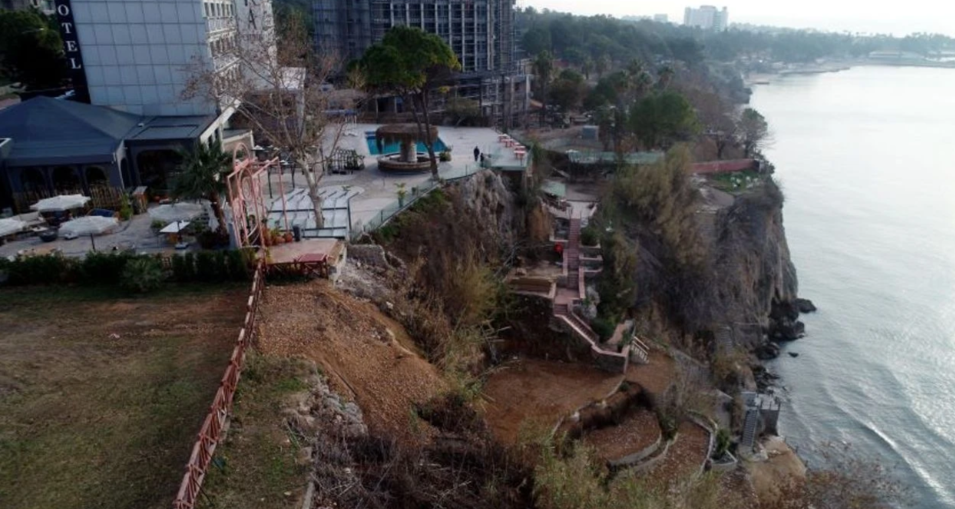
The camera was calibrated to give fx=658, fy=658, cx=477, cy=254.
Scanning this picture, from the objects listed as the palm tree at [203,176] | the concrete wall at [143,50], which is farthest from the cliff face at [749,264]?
the concrete wall at [143,50]

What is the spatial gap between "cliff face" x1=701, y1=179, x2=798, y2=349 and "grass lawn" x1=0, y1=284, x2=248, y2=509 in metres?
27.8

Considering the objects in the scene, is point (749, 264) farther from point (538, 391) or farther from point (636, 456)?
point (636, 456)

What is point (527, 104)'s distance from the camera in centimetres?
7812

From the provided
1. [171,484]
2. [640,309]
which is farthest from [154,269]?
[640,309]

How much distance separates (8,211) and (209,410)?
18647mm

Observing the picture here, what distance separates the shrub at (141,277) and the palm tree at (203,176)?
105 inches

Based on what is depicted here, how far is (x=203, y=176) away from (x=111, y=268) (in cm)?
399

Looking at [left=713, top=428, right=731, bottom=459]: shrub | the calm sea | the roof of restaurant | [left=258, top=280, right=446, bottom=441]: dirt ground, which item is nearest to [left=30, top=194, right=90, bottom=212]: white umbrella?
the roof of restaurant

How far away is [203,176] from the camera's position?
69.5 feet

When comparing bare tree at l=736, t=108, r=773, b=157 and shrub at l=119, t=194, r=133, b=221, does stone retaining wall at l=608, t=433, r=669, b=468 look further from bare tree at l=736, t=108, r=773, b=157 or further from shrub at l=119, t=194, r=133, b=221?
bare tree at l=736, t=108, r=773, b=157

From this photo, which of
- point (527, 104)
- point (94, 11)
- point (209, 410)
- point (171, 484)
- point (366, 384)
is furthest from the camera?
point (527, 104)

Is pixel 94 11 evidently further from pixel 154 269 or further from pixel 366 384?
pixel 366 384

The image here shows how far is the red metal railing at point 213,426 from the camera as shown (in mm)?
10969

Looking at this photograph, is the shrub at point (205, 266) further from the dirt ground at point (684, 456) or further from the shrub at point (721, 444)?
the shrub at point (721, 444)
